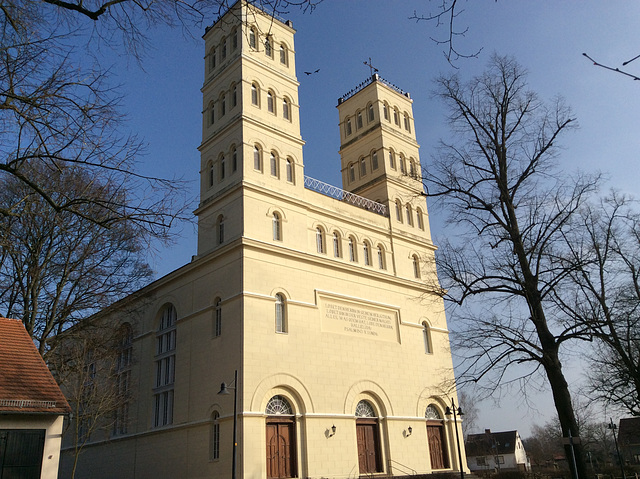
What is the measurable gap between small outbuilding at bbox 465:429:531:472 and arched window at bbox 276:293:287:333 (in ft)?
208

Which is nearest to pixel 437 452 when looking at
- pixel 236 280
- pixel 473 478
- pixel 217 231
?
pixel 473 478

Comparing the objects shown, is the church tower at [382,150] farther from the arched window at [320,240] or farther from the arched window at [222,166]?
the arched window at [222,166]

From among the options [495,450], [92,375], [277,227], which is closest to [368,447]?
[277,227]

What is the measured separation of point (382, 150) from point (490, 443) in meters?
66.5

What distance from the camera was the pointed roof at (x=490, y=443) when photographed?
8150 cm

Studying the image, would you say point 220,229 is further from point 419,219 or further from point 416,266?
point 419,219

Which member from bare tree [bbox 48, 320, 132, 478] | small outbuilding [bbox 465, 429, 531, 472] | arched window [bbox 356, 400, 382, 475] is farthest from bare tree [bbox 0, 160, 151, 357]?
small outbuilding [bbox 465, 429, 531, 472]

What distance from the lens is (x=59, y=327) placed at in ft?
78.6

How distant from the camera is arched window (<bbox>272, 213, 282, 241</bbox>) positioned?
2753 cm

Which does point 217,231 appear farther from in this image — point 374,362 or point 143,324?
point 374,362

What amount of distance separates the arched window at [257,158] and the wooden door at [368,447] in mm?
14209

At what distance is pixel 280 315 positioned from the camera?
2597 cm

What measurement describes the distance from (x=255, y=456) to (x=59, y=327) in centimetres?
1049

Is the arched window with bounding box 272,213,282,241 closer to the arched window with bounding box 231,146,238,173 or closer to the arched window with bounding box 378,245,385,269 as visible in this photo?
the arched window with bounding box 231,146,238,173
